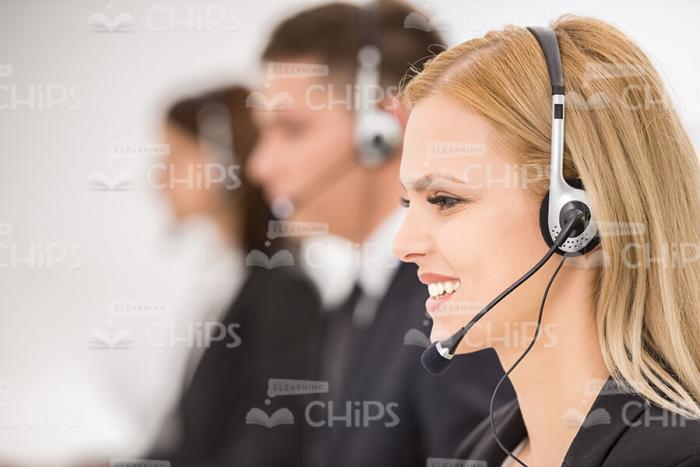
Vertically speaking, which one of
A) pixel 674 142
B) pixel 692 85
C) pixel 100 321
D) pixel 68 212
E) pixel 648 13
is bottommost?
pixel 100 321

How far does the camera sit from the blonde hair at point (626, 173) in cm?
100

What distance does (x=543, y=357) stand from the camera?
3.65ft

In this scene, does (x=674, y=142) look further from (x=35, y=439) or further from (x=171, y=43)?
(x=35, y=439)

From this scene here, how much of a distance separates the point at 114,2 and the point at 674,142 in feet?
4.03

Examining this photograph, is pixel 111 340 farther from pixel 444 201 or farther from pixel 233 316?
pixel 444 201

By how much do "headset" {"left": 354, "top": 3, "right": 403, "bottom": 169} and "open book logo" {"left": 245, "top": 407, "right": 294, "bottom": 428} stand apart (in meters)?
0.58

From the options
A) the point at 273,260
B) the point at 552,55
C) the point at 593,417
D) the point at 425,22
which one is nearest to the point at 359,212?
the point at 273,260

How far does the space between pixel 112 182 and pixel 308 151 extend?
1.51 feet

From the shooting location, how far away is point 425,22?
1.42 m

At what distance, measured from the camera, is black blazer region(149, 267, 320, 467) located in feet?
4.80

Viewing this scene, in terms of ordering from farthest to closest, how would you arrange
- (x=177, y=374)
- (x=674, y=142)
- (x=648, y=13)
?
(x=177, y=374) < (x=648, y=13) < (x=674, y=142)

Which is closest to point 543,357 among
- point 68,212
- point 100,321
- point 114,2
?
point 100,321

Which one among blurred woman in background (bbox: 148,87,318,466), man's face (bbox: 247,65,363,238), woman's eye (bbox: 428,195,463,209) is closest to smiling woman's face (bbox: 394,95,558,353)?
woman's eye (bbox: 428,195,463,209)

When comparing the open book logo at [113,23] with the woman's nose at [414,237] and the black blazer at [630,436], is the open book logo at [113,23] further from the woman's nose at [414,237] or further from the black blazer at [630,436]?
the black blazer at [630,436]
